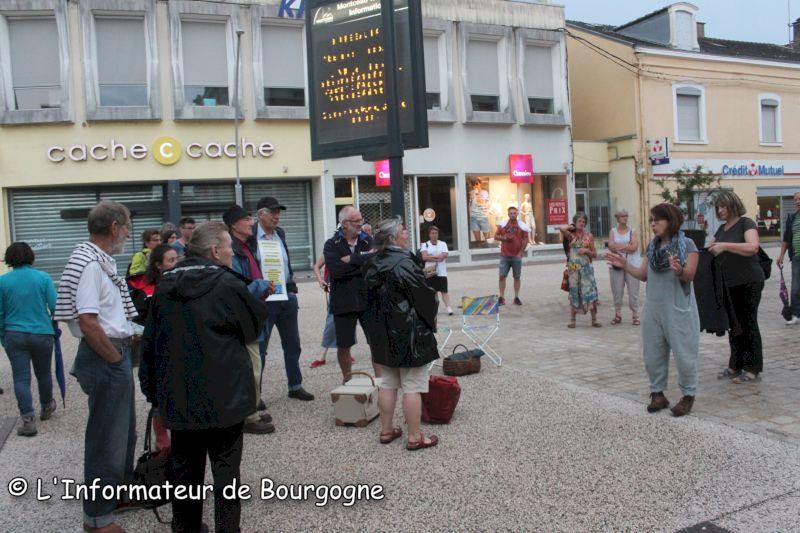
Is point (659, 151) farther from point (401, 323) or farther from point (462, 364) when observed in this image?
point (401, 323)

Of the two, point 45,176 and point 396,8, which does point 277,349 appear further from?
point 45,176

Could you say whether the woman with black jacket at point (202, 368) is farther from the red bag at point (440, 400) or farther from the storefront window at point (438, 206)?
the storefront window at point (438, 206)

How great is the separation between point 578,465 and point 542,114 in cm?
2104

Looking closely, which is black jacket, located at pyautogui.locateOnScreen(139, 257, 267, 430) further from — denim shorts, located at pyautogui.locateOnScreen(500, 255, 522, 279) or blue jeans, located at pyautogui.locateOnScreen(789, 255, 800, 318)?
denim shorts, located at pyautogui.locateOnScreen(500, 255, 522, 279)

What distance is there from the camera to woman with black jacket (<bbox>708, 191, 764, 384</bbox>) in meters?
6.27

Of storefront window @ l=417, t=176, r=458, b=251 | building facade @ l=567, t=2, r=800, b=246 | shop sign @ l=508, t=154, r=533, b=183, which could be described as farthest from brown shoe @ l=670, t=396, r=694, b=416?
building facade @ l=567, t=2, r=800, b=246

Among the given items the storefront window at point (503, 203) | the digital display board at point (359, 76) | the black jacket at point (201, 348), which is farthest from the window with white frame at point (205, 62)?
the black jacket at point (201, 348)

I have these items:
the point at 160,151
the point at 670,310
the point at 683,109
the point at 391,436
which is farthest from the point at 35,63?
the point at 683,109

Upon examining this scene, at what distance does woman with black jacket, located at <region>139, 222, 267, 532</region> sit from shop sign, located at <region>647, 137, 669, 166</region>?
23685mm

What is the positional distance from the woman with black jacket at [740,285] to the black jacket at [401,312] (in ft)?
9.91

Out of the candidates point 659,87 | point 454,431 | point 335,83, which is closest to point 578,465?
point 454,431

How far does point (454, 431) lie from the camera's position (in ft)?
17.5

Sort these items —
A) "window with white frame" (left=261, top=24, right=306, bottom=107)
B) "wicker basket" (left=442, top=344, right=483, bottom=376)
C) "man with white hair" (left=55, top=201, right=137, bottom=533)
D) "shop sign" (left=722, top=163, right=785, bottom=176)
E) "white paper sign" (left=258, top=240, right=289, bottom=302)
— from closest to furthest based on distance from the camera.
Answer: "man with white hair" (left=55, top=201, right=137, bottom=533)
"white paper sign" (left=258, top=240, right=289, bottom=302)
"wicker basket" (left=442, top=344, right=483, bottom=376)
"window with white frame" (left=261, top=24, right=306, bottom=107)
"shop sign" (left=722, top=163, right=785, bottom=176)

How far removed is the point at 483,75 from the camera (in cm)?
2316
